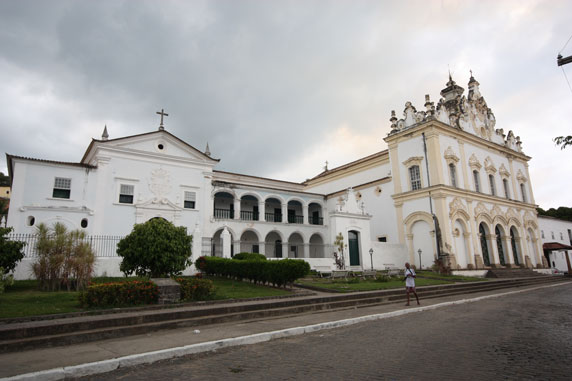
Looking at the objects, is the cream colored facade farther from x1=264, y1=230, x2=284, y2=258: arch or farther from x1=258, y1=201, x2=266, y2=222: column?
x1=258, y1=201, x2=266, y2=222: column

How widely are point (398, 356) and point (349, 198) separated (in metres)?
19.0

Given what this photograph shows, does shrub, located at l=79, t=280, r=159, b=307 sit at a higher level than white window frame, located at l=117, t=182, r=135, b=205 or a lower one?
lower

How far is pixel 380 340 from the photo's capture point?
6227 millimetres

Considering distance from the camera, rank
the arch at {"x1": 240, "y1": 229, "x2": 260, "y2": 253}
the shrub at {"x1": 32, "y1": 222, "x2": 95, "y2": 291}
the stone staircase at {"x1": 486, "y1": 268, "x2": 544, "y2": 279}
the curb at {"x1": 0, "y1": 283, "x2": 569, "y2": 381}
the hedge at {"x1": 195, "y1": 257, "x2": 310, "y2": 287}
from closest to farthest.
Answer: the curb at {"x1": 0, "y1": 283, "x2": 569, "y2": 381}
the shrub at {"x1": 32, "y1": 222, "x2": 95, "y2": 291}
the hedge at {"x1": 195, "y1": 257, "x2": 310, "y2": 287}
the stone staircase at {"x1": 486, "y1": 268, "x2": 544, "y2": 279}
the arch at {"x1": 240, "y1": 229, "x2": 260, "y2": 253}

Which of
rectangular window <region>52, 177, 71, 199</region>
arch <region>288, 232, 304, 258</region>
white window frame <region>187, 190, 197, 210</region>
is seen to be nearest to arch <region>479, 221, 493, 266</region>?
arch <region>288, 232, 304, 258</region>

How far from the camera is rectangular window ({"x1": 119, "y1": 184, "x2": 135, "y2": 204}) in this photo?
19641mm

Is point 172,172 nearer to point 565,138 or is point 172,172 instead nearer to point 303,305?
point 303,305

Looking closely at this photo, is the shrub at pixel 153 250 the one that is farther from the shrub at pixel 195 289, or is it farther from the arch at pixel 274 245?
the arch at pixel 274 245

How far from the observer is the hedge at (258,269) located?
1242 cm

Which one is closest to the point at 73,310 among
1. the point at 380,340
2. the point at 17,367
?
the point at 17,367

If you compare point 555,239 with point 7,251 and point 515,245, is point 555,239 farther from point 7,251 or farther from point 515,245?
point 7,251

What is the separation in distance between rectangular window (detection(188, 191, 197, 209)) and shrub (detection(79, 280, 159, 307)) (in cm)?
1282

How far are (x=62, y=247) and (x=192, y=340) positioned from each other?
25.2 feet

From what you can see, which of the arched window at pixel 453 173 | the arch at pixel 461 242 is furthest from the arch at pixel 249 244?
the arched window at pixel 453 173
